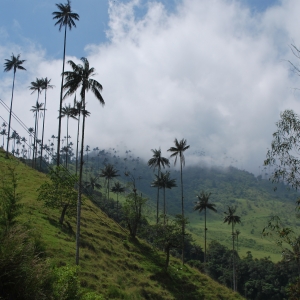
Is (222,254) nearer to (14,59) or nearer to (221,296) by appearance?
(221,296)

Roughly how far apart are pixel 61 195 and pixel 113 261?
10.7 m

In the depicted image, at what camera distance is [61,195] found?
1580 inches

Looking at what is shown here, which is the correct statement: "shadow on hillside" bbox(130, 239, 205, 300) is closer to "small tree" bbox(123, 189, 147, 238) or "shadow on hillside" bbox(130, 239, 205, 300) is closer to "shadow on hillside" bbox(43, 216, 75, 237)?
"small tree" bbox(123, 189, 147, 238)

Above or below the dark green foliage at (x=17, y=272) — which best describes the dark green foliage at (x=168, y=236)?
below

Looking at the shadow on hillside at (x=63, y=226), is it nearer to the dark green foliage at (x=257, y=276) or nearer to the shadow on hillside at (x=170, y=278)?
the shadow on hillside at (x=170, y=278)

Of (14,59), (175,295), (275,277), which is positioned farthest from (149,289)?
(275,277)

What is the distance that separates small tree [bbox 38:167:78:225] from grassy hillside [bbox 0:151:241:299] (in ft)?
6.31

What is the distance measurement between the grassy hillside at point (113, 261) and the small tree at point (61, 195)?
1.92 meters

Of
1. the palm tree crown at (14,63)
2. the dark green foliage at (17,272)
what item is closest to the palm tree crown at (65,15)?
the palm tree crown at (14,63)

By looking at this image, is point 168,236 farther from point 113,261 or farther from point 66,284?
point 66,284

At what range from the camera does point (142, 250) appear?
48719 millimetres

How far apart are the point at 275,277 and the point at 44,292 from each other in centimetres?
9355

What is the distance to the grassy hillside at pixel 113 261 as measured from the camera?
30672 millimetres

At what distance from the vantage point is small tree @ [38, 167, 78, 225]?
39906 millimetres
